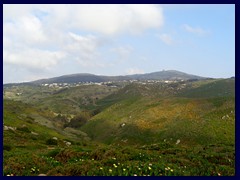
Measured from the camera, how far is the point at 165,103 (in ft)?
364

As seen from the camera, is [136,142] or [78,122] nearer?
[136,142]

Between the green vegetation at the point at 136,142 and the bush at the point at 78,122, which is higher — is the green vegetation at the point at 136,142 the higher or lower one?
the higher one

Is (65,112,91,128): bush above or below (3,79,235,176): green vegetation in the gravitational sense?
below

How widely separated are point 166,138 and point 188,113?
1944cm

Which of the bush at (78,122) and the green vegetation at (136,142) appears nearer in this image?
the green vegetation at (136,142)

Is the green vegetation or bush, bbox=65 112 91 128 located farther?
bush, bbox=65 112 91 128

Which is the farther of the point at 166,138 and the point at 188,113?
the point at 188,113

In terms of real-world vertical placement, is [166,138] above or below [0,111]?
below

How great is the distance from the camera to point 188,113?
89.4 metres
